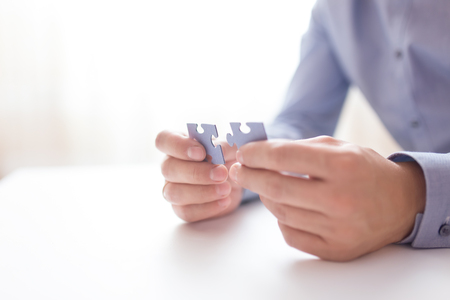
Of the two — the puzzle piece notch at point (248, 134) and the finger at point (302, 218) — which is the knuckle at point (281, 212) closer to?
the finger at point (302, 218)

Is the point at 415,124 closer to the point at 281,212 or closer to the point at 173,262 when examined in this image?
the point at 281,212

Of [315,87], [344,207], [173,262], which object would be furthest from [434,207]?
[315,87]

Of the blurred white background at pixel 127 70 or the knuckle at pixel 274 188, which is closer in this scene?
the knuckle at pixel 274 188

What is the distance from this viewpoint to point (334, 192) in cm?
43

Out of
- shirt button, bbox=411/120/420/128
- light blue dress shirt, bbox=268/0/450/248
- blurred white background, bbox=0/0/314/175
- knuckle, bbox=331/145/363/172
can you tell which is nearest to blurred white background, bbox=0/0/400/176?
blurred white background, bbox=0/0/314/175

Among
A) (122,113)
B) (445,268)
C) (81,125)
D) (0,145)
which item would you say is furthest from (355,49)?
(0,145)

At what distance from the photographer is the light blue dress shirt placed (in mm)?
837

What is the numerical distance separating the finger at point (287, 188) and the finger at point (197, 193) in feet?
0.43

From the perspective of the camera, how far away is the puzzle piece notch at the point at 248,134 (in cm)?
50

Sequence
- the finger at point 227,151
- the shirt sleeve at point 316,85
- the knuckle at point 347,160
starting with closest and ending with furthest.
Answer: the knuckle at point 347,160
the finger at point 227,151
the shirt sleeve at point 316,85

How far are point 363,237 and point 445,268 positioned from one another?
118 mm

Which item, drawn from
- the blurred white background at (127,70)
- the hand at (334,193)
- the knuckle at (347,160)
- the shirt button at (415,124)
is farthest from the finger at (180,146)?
the blurred white background at (127,70)

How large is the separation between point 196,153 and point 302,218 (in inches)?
9.1

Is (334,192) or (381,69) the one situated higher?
(381,69)
